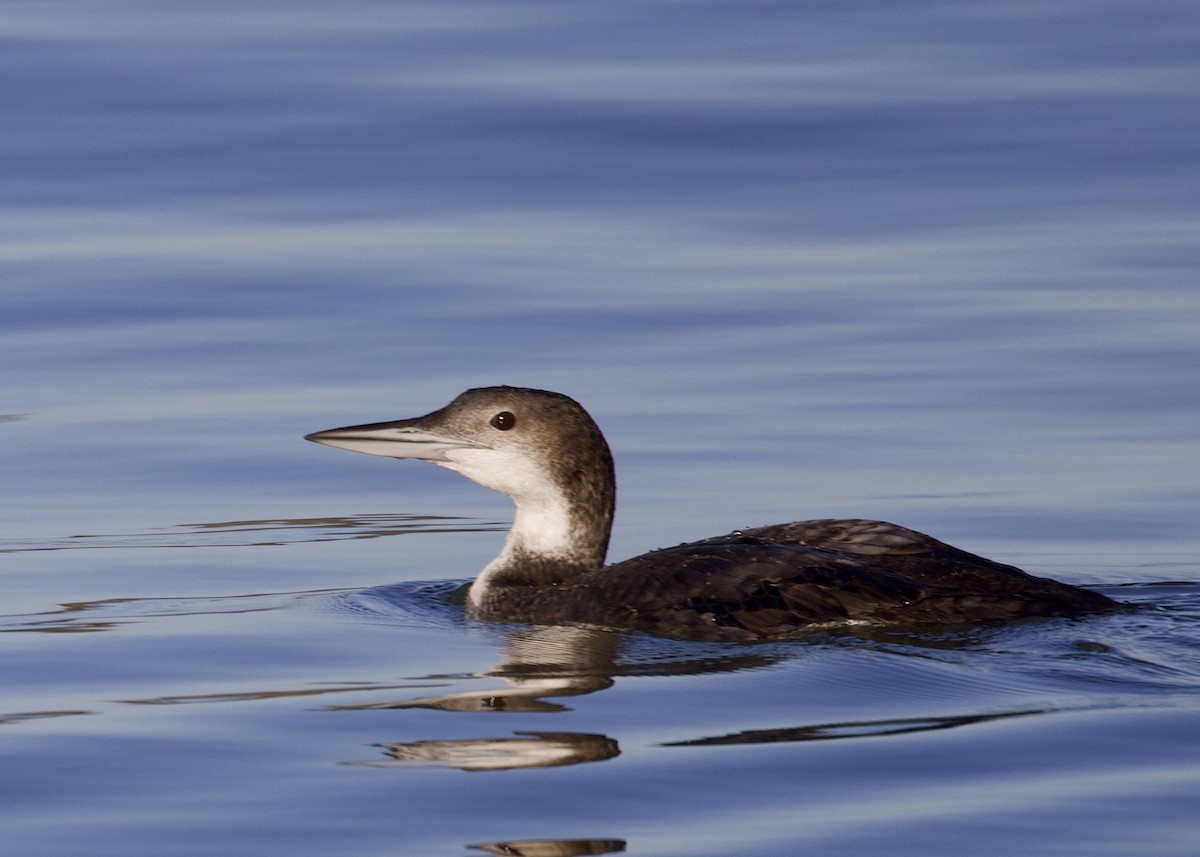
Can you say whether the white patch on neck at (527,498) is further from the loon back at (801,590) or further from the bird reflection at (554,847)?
the bird reflection at (554,847)

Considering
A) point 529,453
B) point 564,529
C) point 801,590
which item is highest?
point 529,453

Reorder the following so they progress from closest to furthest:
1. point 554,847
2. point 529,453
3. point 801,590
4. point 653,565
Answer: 1. point 554,847
2. point 801,590
3. point 653,565
4. point 529,453

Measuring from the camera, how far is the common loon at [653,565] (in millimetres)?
6828

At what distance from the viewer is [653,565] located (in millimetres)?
7125

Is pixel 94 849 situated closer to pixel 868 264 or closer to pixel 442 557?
pixel 442 557

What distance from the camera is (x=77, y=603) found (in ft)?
24.5

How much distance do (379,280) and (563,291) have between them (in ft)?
3.28

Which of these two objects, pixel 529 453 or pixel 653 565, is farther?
pixel 529 453

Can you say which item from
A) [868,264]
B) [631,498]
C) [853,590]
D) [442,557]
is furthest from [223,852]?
[868,264]

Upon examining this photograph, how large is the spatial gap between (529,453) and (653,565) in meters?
0.77

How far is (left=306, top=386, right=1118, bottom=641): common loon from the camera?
6828mm

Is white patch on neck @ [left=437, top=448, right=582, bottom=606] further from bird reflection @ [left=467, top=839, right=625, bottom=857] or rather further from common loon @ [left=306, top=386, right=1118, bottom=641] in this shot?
bird reflection @ [left=467, top=839, right=625, bottom=857]

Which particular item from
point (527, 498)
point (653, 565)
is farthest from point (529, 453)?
point (653, 565)

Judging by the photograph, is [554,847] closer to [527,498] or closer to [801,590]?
[801,590]
